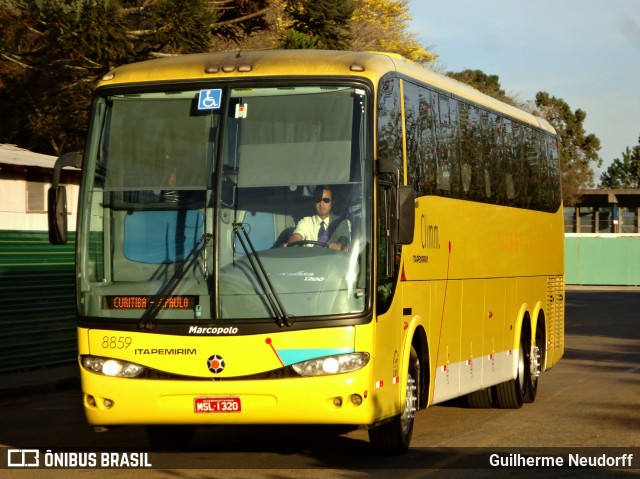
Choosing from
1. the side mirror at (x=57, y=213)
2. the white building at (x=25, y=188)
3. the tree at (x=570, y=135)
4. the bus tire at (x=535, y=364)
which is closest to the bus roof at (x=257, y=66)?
the side mirror at (x=57, y=213)

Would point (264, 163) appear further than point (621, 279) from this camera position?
No

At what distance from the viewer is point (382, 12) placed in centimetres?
5944

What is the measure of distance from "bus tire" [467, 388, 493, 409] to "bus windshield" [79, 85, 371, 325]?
6.10 meters

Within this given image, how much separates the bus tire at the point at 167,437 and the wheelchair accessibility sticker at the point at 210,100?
2.95 m

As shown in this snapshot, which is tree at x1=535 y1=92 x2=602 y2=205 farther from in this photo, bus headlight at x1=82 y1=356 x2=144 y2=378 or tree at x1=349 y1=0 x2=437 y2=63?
bus headlight at x1=82 y1=356 x2=144 y2=378

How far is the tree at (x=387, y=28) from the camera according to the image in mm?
55219

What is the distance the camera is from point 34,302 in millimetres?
20109

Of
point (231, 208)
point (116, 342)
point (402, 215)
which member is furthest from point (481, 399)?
point (116, 342)

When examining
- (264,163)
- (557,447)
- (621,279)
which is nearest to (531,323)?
(557,447)

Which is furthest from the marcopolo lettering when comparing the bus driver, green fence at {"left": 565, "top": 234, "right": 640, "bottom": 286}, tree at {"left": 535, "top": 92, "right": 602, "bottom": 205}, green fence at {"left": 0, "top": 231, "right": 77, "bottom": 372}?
tree at {"left": 535, "top": 92, "right": 602, "bottom": 205}

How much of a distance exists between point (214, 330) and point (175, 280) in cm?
51

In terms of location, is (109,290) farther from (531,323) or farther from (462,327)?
(531,323)

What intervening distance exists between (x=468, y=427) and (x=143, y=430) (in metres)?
3.40

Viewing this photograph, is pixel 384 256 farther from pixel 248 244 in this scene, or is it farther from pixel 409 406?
pixel 409 406
